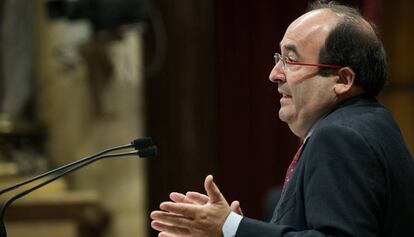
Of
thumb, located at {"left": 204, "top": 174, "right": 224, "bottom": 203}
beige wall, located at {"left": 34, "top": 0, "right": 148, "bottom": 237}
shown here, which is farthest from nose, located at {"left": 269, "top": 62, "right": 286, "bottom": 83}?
beige wall, located at {"left": 34, "top": 0, "right": 148, "bottom": 237}

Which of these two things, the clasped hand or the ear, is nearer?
the clasped hand

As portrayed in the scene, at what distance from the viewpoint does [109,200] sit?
5660 millimetres

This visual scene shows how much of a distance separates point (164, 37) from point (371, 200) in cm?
351

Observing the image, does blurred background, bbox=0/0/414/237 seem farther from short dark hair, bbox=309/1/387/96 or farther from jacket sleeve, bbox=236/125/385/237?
jacket sleeve, bbox=236/125/385/237

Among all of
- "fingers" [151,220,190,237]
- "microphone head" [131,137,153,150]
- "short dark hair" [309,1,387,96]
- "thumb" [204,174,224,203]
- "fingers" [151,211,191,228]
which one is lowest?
"fingers" [151,220,190,237]

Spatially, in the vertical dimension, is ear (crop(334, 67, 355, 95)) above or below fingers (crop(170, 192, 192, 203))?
above

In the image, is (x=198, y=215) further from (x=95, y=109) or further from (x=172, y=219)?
(x=95, y=109)

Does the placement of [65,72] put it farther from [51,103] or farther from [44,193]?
[44,193]

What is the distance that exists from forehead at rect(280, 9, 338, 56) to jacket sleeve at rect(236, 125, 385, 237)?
0.26m

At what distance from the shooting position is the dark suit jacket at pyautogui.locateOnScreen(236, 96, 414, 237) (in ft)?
6.40

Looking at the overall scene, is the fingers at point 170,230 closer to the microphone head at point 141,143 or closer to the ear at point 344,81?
the microphone head at point 141,143

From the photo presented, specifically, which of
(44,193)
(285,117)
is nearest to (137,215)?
(44,193)

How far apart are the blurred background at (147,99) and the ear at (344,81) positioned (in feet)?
9.10

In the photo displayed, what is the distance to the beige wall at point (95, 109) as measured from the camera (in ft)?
18.3
